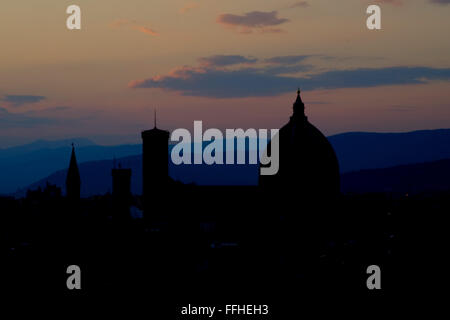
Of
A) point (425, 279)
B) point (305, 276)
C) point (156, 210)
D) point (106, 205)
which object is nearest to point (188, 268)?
point (305, 276)

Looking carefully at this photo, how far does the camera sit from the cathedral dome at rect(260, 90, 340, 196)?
97312 millimetres

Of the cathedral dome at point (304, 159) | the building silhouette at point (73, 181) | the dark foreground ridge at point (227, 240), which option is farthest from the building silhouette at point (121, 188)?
the cathedral dome at point (304, 159)

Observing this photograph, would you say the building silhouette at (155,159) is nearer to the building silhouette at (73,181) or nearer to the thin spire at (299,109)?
the building silhouette at (73,181)

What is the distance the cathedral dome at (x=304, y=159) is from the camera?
3831 inches

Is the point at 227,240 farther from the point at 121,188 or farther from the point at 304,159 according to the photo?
the point at 121,188

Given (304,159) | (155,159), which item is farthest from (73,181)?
(304,159)

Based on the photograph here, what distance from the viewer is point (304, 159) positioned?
3834 inches

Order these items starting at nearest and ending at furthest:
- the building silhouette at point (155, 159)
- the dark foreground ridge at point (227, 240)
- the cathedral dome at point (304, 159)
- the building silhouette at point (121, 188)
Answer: the dark foreground ridge at point (227, 240)
the cathedral dome at point (304, 159)
the building silhouette at point (121, 188)
the building silhouette at point (155, 159)

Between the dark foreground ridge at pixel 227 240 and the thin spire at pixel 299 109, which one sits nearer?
the dark foreground ridge at pixel 227 240

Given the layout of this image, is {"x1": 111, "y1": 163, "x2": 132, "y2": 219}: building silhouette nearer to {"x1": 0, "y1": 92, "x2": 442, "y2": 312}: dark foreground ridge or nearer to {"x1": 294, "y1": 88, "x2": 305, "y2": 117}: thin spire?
{"x1": 0, "y1": 92, "x2": 442, "y2": 312}: dark foreground ridge

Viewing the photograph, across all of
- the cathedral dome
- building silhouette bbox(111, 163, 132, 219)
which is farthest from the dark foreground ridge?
building silhouette bbox(111, 163, 132, 219)

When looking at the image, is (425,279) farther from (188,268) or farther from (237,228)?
(237,228)

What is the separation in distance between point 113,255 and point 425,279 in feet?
81.5

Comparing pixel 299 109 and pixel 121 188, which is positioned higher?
pixel 299 109
